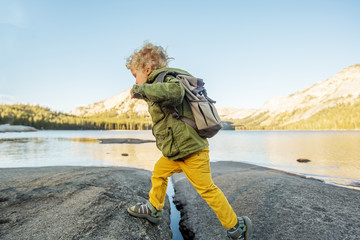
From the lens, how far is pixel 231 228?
3287mm

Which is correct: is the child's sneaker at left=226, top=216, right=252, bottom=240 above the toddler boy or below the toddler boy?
below

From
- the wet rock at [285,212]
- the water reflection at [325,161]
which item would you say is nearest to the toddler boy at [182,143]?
the wet rock at [285,212]

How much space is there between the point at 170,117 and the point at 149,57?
3.85 feet

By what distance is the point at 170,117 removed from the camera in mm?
3328

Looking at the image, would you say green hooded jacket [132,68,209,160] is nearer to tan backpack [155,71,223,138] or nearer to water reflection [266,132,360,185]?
tan backpack [155,71,223,138]

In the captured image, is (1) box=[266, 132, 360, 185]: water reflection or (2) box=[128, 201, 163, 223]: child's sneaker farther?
(1) box=[266, 132, 360, 185]: water reflection

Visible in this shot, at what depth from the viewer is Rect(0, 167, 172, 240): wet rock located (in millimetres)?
3252

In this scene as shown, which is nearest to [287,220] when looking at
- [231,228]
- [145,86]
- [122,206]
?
[231,228]

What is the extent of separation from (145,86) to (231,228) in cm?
249

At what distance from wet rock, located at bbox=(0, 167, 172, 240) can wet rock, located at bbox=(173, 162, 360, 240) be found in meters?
1.02

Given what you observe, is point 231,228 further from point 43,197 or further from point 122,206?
point 43,197

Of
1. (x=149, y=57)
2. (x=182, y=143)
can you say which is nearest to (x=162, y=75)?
(x=149, y=57)

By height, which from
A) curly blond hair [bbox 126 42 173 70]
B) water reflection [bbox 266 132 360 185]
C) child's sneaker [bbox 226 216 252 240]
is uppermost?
curly blond hair [bbox 126 42 173 70]

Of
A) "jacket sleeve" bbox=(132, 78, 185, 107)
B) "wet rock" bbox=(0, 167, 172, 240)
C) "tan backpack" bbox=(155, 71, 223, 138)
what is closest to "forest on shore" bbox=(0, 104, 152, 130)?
"wet rock" bbox=(0, 167, 172, 240)
